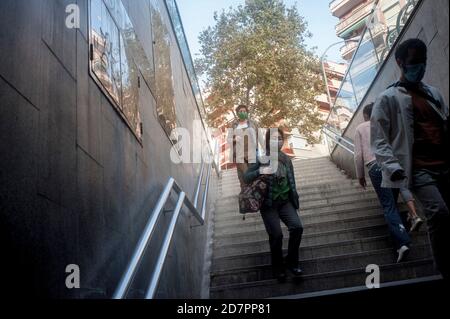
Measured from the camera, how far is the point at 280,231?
3936 millimetres

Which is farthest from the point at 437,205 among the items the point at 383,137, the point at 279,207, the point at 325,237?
the point at 325,237

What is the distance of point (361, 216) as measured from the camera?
16.6 ft

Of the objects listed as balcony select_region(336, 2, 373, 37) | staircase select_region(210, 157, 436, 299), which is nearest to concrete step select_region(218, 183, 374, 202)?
staircase select_region(210, 157, 436, 299)

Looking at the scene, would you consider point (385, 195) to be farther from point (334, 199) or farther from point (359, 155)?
point (334, 199)

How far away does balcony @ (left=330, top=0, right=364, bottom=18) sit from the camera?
31594mm

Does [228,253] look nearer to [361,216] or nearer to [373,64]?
[361,216]

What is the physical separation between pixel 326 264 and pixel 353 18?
30006mm

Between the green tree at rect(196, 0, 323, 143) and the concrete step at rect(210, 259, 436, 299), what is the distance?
1072 cm

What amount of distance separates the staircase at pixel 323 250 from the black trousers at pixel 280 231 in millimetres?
199

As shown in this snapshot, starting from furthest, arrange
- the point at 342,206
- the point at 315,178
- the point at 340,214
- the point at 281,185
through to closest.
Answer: the point at 315,178 → the point at 342,206 → the point at 340,214 → the point at 281,185

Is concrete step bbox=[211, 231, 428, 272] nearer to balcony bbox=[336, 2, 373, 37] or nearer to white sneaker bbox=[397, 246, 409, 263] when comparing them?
white sneaker bbox=[397, 246, 409, 263]

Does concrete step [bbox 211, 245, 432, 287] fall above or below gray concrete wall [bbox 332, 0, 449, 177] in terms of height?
below

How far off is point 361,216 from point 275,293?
1.92m

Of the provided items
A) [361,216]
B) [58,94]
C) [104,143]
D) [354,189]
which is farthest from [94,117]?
[354,189]
